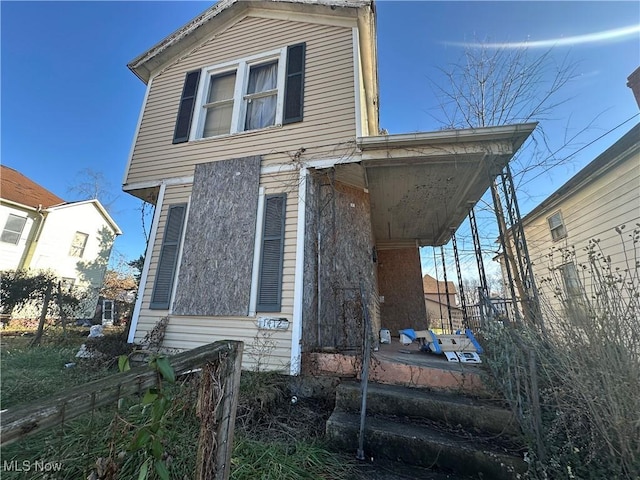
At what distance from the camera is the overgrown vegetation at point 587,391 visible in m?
2.08

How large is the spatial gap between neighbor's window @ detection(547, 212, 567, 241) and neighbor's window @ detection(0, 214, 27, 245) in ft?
70.0

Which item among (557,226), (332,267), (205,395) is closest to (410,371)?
(332,267)

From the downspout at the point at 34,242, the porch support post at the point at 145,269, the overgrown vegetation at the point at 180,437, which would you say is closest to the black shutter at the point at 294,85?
the porch support post at the point at 145,269

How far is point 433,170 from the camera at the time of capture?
5008mm

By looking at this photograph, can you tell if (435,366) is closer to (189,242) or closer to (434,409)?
(434,409)

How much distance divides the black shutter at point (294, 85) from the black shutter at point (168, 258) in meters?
2.70

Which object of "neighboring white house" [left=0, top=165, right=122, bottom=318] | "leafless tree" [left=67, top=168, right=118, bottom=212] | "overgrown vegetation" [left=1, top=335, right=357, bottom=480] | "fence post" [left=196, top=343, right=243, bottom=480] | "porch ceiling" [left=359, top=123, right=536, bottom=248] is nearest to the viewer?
"fence post" [left=196, top=343, right=243, bottom=480]

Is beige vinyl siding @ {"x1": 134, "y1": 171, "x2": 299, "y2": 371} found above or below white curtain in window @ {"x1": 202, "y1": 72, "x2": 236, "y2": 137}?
below

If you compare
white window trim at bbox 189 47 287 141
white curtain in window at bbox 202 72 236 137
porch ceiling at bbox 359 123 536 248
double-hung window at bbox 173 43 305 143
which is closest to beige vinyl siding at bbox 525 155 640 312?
porch ceiling at bbox 359 123 536 248

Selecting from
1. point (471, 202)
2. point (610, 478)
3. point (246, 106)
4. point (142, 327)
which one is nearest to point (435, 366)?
point (610, 478)

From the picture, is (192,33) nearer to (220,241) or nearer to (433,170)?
(220,241)

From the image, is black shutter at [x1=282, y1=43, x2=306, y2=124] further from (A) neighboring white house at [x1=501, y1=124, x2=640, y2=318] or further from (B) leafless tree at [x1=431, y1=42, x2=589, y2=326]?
(A) neighboring white house at [x1=501, y1=124, x2=640, y2=318]

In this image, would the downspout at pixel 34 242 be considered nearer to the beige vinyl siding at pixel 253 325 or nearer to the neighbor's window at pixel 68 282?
the neighbor's window at pixel 68 282

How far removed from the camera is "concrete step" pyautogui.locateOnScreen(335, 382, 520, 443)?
8.98ft
